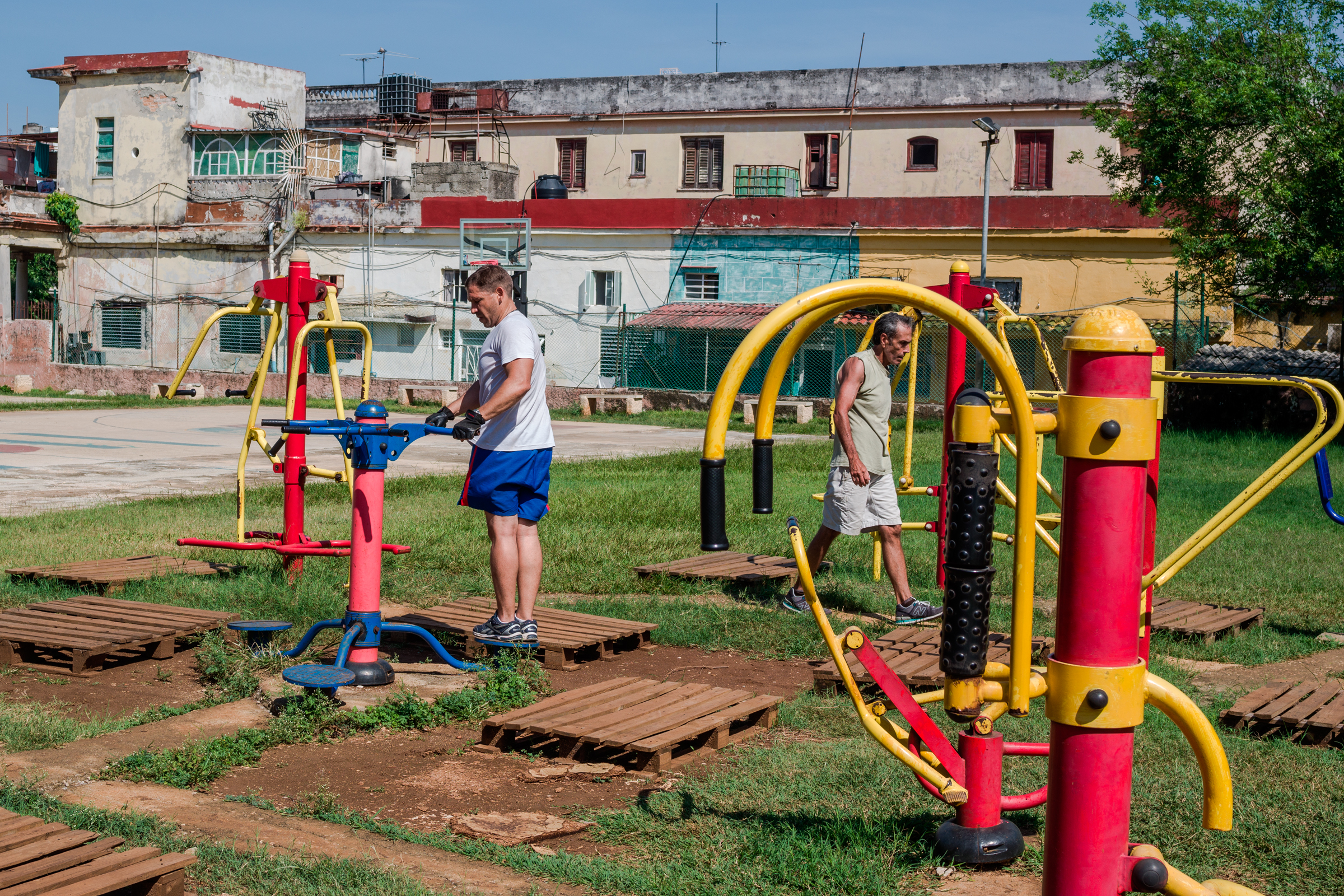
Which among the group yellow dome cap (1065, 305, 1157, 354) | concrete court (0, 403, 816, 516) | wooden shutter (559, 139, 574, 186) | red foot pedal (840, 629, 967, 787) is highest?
wooden shutter (559, 139, 574, 186)

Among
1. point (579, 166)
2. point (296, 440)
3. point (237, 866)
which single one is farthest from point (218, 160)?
point (237, 866)

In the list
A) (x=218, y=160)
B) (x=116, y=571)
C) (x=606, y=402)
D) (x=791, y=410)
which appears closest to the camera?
(x=116, y=571)

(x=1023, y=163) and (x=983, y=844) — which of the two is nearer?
(x=983, y=844)

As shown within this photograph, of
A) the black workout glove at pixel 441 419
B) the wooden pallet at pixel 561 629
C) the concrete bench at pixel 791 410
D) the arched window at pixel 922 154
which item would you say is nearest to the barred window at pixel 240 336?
the concrete bench at pixel 791 410

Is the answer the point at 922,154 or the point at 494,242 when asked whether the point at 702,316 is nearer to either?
the point at 494,242

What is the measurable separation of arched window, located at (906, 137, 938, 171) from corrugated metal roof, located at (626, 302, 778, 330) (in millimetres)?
9922

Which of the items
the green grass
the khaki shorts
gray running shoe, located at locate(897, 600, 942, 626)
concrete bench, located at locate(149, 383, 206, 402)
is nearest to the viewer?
the green grass

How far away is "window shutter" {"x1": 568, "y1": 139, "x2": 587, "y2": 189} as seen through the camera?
4375 centimetres

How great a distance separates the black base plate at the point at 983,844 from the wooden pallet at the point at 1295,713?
2042mm

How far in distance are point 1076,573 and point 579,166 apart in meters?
43.2

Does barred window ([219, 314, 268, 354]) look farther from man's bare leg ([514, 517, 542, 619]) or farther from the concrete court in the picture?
man's bare leg ([514, 517, 542, 619])

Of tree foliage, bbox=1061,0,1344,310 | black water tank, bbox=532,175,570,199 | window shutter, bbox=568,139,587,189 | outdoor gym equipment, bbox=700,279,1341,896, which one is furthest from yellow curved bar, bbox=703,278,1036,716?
window shutter, bbox=568,139,587,189

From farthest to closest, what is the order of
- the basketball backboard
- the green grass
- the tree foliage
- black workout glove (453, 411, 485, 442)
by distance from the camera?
the basketball backboard < the tree foliage < black workout glove (453, 411, 485, 442) < the green grass

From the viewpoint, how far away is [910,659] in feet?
19.2
